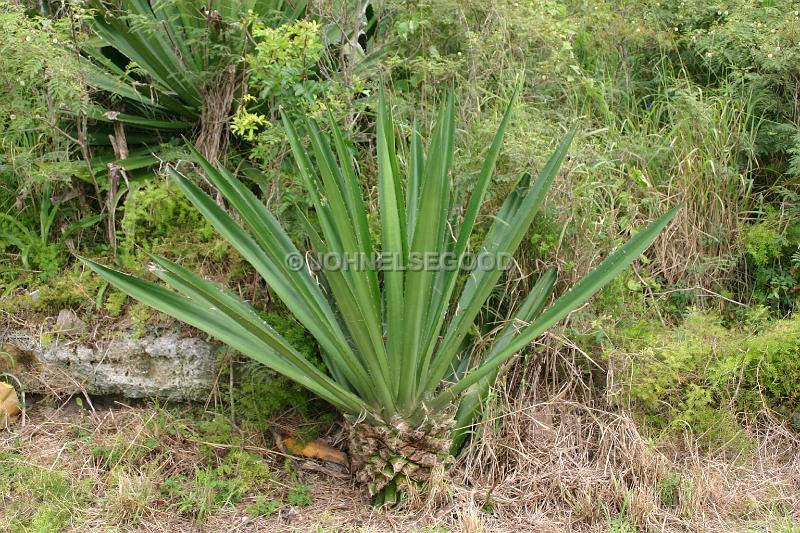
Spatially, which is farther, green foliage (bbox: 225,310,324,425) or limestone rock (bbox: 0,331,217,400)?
limestone rock (bbox: 0,331,217,400)

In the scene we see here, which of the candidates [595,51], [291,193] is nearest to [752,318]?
[595,51]

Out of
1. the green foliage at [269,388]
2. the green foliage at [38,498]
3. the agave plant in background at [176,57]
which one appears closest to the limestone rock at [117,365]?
the green foliage at [269,388]

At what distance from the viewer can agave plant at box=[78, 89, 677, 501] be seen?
308 centimetres

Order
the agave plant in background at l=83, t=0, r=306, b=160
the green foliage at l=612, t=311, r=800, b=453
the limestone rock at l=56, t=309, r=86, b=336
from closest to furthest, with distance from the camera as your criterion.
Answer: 1. the green foliage at l=612, t=311, r=800, b=453
2. the limestone rock at l=56, t=309, r=86, b=336
3. the agave plant in background at l=83, t=0, r=306, b=160

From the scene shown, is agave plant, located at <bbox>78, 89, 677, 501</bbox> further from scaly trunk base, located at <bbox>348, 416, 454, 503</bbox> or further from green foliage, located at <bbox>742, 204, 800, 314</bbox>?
green foliage, located at <bbox>742, 204, 800, 314</bbox>

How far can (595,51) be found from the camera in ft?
16.7

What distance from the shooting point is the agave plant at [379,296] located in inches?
121

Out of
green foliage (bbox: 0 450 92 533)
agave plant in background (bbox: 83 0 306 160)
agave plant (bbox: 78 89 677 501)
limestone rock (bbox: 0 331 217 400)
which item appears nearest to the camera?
agave plant (bbox: 78 89 677 501)

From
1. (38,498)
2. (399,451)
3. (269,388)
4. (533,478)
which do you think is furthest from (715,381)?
(38,498)

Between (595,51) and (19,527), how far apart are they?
399 cm

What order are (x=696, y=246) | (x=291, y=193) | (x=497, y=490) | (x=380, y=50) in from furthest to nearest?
1. (x=380, y=50)
2. (x=696, y=246)
3. (x=291, y=193)
4. (x=497, y=490)

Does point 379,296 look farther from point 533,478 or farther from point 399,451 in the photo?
point 533,478

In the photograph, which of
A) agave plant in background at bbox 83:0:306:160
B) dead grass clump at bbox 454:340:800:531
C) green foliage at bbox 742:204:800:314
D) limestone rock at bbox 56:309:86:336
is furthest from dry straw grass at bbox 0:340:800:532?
agave plant in background at bbox 83:0:306:160

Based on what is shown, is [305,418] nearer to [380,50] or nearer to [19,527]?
[19,527]
